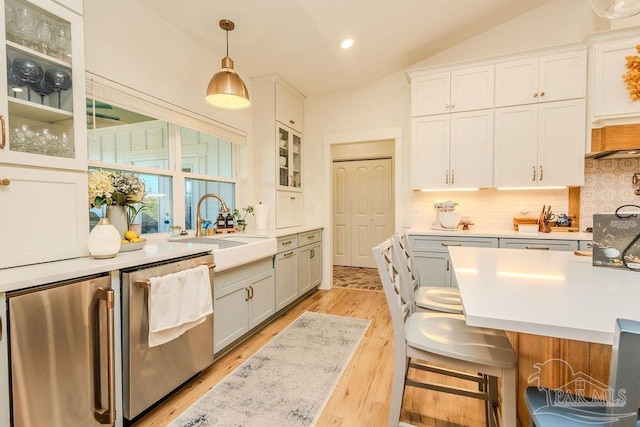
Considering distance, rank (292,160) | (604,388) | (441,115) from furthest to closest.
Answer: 1. (292,160)
2. (441,115)
3. (604,388)

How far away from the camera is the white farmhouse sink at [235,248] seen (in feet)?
6.98

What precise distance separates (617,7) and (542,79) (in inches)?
69.9

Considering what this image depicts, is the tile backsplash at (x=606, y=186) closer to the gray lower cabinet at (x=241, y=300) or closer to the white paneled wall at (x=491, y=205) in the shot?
the white paneled wall at (x=491, y=205)

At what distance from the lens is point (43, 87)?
156cm

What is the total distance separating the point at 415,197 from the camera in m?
3.81

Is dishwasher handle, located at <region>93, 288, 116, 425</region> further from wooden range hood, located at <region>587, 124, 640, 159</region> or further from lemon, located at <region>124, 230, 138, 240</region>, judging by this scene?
wooden range hood, located at <region>587, 124, 640, 159</region>

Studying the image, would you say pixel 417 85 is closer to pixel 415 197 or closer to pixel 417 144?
pixel 417 144

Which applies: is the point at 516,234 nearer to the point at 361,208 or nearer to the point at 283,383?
the point at 283,383

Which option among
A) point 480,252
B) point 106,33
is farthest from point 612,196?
point 106,33

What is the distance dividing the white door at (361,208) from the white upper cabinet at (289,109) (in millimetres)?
1713

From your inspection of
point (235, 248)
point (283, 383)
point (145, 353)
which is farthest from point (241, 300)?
point (145, 353)

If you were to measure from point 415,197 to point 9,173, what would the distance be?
3.58 meters

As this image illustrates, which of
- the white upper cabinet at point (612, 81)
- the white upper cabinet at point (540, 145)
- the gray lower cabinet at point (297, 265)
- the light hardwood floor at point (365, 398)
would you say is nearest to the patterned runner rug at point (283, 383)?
the light hardwood floor at point (365, 398)

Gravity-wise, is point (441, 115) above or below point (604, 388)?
above
